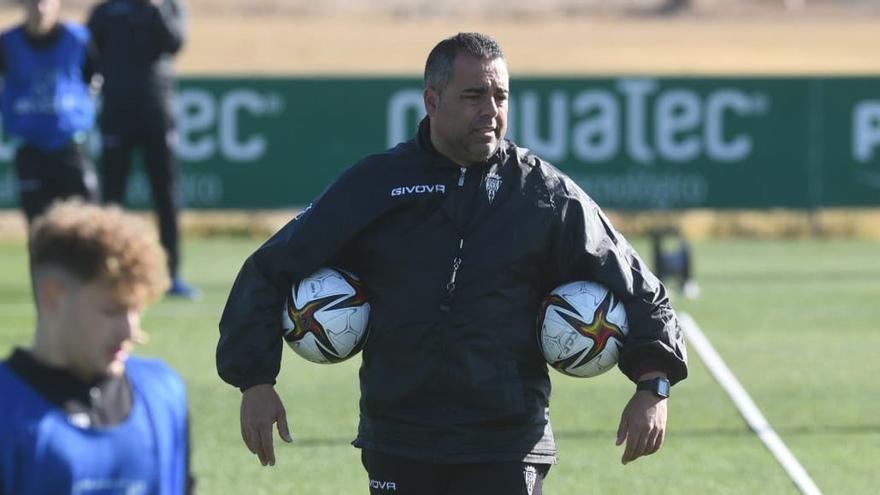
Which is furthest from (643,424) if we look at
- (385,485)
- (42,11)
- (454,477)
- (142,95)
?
(142,95)

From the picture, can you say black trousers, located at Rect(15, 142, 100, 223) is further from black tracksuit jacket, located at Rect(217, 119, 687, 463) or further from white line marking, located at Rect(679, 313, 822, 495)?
black tracksuit jacket, located at Rect(217, 119, 687, 463)

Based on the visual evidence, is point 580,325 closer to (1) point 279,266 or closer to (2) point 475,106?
(2) point 475,106

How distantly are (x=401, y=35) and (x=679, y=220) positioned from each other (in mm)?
32058

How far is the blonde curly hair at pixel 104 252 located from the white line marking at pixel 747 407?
5.00m

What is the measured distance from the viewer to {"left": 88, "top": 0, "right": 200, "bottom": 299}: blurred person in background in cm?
1427

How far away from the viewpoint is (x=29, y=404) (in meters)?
3.93

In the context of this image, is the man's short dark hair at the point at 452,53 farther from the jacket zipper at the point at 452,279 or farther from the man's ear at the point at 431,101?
the jacket zipper at the point at 452,279

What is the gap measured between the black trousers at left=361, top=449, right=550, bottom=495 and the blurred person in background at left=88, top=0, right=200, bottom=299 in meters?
8.99

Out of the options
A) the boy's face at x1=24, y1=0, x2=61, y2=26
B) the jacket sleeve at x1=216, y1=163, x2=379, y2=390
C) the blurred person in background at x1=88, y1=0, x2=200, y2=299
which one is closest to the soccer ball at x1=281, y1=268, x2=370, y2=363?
the jacket sleeve at x1=216, y1=163, x2=379, y2=390

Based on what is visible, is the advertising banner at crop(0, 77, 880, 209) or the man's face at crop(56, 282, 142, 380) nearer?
the man's face at crop(56, 282, 142, 380)

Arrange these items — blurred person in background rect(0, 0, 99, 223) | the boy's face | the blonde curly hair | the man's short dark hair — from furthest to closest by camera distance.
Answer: blurred person in background rect(0, 0, 99, 223), the boy's face, the man's short dark hair, the blonde curly hair

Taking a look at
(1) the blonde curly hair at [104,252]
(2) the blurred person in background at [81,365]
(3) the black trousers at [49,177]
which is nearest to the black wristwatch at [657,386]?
(2) the blurred person in background at [81,365]

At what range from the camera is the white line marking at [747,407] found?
860cm

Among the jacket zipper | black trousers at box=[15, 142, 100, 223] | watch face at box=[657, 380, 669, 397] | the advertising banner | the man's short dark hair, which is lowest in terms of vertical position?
the advertising banner
